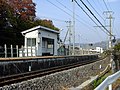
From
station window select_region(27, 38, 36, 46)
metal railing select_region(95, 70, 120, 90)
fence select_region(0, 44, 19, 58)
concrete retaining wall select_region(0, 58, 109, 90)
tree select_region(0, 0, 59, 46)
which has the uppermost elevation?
tree select_region(0, 0, 59, 46)

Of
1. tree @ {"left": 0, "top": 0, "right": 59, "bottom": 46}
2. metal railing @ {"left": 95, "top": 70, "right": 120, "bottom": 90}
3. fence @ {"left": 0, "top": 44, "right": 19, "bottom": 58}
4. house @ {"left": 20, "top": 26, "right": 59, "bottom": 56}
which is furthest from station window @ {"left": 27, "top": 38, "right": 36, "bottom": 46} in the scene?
metal railing @ {"left": 95, "top": 70, "right": 120, "bottom": 90}

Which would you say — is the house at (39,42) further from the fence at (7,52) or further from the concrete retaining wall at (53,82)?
the concrete retaining wall at (53,82)

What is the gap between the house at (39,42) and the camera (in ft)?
119

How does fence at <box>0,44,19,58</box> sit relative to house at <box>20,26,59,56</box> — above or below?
below

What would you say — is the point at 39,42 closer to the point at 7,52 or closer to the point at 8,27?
the point at 7,52

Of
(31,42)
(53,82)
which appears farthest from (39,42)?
(53,82)

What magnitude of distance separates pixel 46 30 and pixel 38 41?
12.7 ft

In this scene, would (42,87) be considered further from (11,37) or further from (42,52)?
(11,37)

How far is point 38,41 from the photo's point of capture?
3688 centimetres

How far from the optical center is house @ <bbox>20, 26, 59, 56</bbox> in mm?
36125

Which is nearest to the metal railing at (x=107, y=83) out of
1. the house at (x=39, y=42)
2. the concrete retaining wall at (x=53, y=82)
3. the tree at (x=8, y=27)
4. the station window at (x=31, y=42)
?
the concrete retaining wall at (x=53, y=82)

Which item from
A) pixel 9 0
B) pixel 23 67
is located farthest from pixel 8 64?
pixel 9 0

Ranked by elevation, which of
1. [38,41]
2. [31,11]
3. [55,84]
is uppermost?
[31,11]

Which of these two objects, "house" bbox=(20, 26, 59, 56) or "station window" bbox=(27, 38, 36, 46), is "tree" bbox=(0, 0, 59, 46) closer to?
"house" bbox=(20, 26, 59, 56)
